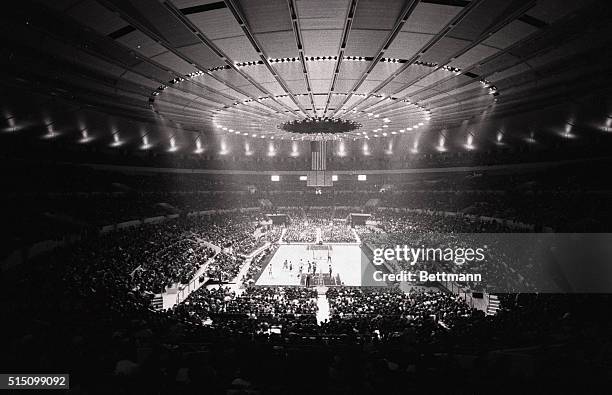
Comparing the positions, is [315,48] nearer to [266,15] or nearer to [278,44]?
[278,44]

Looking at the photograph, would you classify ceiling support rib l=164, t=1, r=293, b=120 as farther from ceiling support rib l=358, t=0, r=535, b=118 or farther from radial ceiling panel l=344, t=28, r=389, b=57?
ceiling support rib l=358, t=0, r=535, b=118

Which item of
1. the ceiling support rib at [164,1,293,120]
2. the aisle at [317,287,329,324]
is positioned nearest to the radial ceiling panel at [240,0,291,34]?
the ceiling support rib at [164,1,293,120]

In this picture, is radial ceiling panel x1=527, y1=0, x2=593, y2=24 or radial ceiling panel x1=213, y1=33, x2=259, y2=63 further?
radial ceiling panel x1=213, y1=33, x2=259, y2=63

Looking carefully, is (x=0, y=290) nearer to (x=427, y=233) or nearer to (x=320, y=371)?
(x=320, y=371)

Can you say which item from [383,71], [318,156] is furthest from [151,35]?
[318,156]

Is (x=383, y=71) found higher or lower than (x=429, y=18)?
higher

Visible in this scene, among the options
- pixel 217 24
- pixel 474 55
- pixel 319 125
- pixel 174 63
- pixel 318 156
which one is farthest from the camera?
pixel 318 156

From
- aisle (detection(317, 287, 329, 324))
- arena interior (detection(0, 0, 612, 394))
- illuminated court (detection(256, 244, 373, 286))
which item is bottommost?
aisle (detection(317, 287, 329, 324))

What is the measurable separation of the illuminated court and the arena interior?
404mm

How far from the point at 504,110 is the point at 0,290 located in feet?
101

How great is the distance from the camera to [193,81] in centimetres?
1453

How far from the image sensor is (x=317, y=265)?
35781mm

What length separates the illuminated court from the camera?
30.6 meters

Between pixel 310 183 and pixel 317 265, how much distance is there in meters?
8.78
